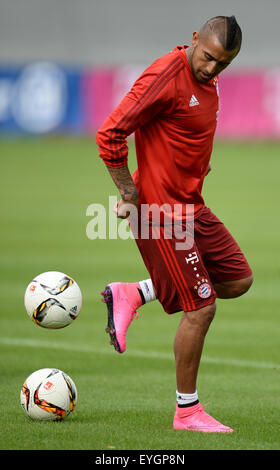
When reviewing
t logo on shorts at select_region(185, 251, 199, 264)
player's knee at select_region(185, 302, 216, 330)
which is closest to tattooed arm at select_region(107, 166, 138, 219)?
t logo on shorts at select_region(185, 251, 199, 264)

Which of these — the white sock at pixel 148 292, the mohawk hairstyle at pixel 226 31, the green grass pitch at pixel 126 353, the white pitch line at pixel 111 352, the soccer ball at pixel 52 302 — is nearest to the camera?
the mohawk hairstyle at pixel 226 31

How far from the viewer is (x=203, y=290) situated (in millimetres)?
6477

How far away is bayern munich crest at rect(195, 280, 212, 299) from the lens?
647 centimetres

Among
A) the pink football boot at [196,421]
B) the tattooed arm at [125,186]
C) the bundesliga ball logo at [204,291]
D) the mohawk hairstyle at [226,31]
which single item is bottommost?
the pink football boot at [196,421]

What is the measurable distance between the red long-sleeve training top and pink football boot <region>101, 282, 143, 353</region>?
95 cm

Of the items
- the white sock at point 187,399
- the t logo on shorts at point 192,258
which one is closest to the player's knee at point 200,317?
the t logo on shorts at point 192,258

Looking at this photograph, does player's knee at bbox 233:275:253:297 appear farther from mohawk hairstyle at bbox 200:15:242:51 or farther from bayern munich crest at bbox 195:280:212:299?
mohawk hairstyle at bbox 200:15:242:51

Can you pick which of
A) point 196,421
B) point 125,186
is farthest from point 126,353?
point 125,186

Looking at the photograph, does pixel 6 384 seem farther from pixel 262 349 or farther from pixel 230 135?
pixel 230 135

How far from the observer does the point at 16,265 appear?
48.3 feet

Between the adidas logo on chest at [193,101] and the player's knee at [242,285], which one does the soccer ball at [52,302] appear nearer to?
the player's knee at [242,285]

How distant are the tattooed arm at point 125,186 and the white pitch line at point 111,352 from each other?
9.57ft

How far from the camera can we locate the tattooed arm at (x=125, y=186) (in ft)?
21.2

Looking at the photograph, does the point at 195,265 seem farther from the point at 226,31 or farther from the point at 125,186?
the point at 226,31
